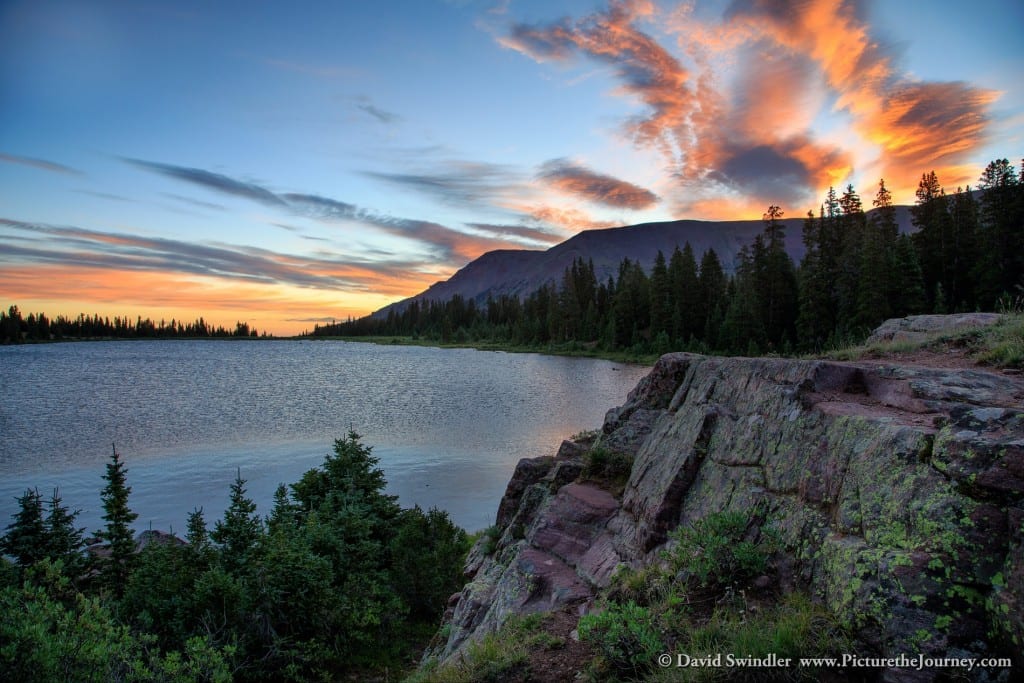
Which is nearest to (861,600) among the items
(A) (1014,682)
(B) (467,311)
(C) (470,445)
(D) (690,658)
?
(A) (1014,682)

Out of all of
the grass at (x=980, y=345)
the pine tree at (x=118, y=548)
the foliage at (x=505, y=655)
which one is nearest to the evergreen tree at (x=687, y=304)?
the grass at (x=980, y=345)

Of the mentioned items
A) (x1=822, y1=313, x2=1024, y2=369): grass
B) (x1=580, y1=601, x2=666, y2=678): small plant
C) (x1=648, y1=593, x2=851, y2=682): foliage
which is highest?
(x1=822, y1=313, x2=1024, y2=369): grass

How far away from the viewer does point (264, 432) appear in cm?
3177

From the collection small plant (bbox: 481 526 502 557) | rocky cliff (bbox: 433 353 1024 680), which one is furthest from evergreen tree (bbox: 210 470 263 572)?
rocky cliff (bbox: 433 353 1024 680)

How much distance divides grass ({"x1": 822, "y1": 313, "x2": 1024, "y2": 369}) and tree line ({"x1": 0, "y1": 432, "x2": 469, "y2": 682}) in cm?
1150

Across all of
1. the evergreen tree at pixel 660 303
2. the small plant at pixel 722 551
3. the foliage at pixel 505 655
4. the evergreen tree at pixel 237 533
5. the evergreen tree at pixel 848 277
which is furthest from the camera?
the evergreen tree at pixel 660 303

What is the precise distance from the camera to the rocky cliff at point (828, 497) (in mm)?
3836

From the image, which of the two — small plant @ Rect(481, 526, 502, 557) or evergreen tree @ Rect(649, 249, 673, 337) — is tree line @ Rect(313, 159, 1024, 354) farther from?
small plant @ Rect(481, 526, 502, 557)

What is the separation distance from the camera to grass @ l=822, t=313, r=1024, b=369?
769 centimetres

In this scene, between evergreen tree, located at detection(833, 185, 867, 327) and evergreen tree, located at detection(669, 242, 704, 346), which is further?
evergreen tree, located at detection(669, 242, 704, 346)

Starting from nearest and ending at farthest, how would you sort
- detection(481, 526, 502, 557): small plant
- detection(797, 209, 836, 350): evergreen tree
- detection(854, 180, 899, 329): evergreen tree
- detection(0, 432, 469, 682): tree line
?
detection(0, 432, 469, 682): tree line → detection(481, 526, 502, 557): small plant → detection(854, 180, 899, 329): evergreen tree → detection(797, 209, 836, 350): evergreen tree

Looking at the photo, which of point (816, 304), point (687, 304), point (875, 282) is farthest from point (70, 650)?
point (687, 304)

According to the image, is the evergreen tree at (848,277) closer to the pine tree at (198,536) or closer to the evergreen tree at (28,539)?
the pine tree at (198,536)

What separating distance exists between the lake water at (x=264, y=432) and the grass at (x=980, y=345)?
Result: 1349 cm
